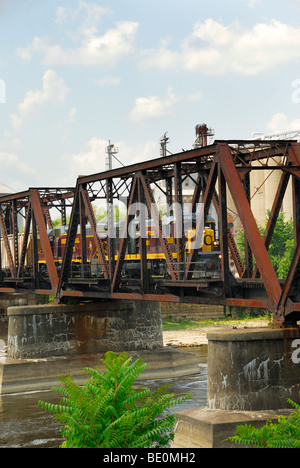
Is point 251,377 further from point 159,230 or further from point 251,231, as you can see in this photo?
point 159,230

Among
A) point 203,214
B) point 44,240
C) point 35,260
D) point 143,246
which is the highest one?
point 44,240

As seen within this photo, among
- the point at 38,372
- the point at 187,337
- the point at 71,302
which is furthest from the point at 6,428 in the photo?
the point at 187,337

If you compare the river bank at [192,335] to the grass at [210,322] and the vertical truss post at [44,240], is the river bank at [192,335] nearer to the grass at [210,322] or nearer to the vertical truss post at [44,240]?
the grass at [210,322]

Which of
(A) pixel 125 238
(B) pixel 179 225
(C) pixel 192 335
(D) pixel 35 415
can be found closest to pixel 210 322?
(C) pixel 192 335

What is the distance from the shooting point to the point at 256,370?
20.7 metres

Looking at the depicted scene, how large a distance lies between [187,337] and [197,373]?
726 inches

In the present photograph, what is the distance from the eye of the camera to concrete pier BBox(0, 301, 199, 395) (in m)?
37.8

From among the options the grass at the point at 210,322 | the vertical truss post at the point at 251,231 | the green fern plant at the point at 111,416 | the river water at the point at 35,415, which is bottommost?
the river water at the point at 35,415

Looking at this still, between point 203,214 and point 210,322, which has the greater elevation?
point 203,214

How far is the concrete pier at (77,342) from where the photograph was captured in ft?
124

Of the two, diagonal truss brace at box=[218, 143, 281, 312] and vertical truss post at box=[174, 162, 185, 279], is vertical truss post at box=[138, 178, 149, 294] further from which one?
diagonal truss brace at box=[218, 143, 281, 312]

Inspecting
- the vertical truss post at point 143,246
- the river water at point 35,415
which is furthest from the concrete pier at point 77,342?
the vertical truss post at point 143,246

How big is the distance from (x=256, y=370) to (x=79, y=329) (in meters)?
20.3

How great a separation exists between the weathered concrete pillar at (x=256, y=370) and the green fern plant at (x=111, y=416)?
5398 mm
